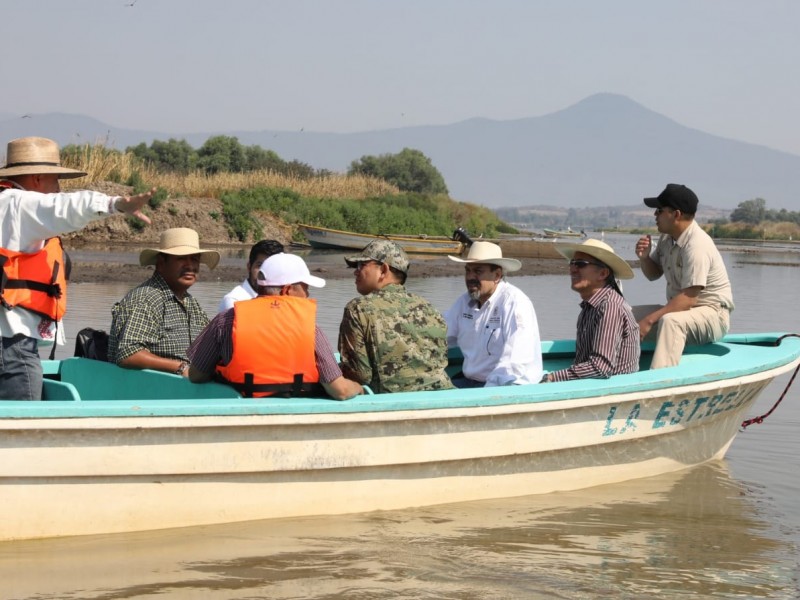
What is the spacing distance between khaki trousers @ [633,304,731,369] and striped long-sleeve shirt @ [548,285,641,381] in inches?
18.2

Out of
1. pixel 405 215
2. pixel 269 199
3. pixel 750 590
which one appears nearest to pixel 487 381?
pixel 750 590

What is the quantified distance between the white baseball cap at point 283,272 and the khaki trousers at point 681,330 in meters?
2.96

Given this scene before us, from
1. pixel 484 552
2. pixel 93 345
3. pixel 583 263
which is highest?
pixel 583 263

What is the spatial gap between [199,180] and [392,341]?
30.4m

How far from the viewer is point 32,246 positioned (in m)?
5.34

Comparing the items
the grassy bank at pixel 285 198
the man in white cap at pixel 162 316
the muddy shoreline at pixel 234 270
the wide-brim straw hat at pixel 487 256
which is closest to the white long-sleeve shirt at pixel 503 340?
the wide-brim straw hat at pixel 487 256

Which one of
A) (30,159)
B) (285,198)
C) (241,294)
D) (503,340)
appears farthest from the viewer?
(285,198)

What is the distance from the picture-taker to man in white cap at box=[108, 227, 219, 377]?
20.6ft

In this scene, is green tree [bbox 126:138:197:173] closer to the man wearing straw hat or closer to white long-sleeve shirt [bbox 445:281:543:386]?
white long-sleeve shirt [bbox 445:281:543:386]

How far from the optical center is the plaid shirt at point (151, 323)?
6301 millimetres

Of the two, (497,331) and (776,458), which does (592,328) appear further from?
(776,458)

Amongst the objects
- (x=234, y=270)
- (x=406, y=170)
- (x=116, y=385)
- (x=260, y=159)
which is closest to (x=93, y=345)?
(x=116, y=385)

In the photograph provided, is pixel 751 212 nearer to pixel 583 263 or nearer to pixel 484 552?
pixel 583 263

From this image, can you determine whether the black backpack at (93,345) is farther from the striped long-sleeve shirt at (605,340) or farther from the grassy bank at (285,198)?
the grassy bank at (285,198)
